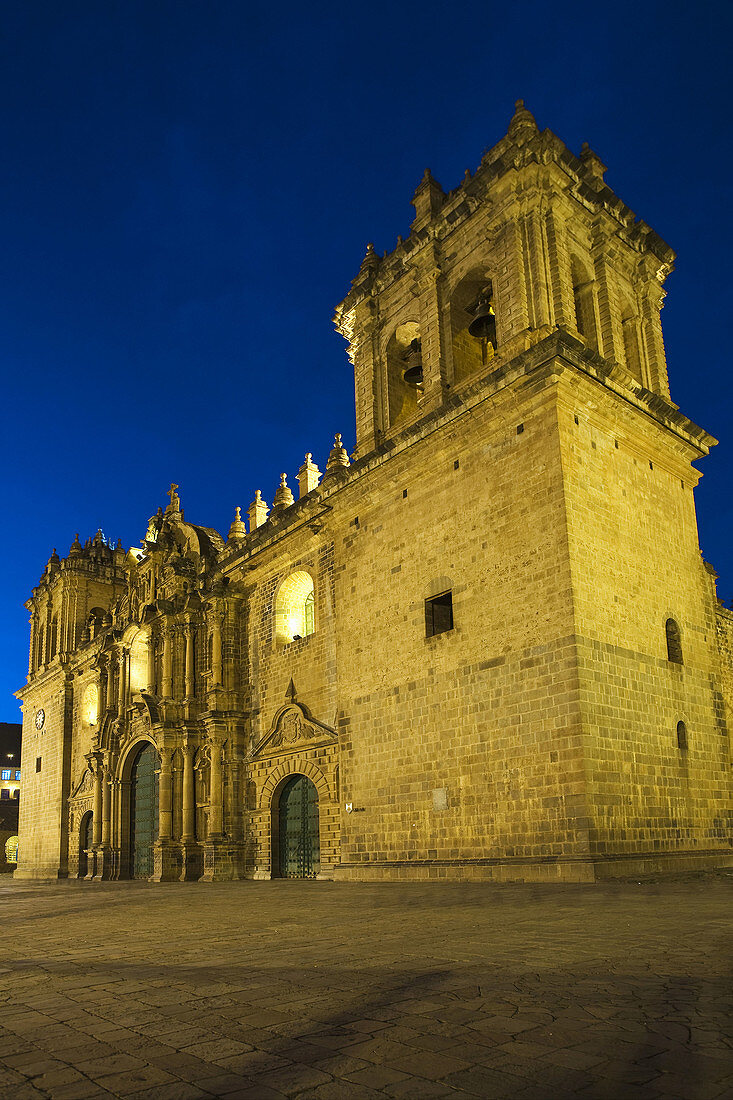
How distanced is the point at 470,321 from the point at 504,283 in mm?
2257

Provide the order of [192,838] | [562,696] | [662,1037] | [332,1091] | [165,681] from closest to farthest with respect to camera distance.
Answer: [332,1091], [662,1037], [562,696], [192,838], [165,681]

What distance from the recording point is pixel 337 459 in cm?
2105

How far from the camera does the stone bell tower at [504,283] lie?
16.5 meters

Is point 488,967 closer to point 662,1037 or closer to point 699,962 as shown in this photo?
point 699,962

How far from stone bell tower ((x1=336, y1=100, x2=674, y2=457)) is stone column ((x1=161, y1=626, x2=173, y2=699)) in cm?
963

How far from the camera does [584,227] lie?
17.9 m

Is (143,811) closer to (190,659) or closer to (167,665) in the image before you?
(167,665)

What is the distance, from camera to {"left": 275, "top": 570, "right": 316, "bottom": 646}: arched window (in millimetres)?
22078

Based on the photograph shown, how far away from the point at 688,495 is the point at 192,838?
15230 mm

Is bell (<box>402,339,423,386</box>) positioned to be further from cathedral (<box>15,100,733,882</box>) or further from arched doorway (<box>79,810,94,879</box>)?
arched doorway (<box>79,810,94,879</box>)

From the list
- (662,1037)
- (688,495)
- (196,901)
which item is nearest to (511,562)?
(688,495)

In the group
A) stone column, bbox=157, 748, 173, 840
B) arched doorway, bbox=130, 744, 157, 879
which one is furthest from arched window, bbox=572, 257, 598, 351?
arched doorway, bbox=130, 744, 157, 879

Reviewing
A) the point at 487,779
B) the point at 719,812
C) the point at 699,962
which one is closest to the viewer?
the point at 699,962

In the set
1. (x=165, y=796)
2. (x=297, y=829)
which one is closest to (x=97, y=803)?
(x=165, y=796)
